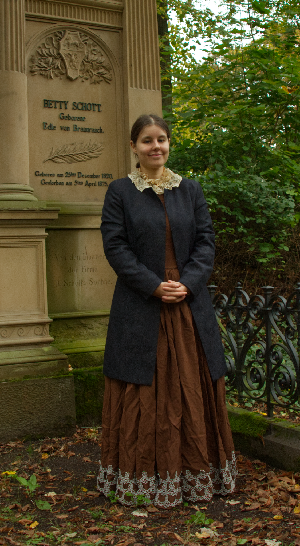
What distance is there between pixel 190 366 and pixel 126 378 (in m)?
0.36

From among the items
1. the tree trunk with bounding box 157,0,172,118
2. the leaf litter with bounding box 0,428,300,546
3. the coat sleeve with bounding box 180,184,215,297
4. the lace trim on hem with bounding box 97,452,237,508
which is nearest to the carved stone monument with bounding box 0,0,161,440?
the leaf litter with bounding box 0,428,300,546

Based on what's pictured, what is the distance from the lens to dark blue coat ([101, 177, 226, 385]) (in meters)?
2.91

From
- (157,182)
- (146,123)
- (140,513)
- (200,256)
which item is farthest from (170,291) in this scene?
(140,513)

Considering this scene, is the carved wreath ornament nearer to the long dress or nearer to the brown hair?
the brown hair

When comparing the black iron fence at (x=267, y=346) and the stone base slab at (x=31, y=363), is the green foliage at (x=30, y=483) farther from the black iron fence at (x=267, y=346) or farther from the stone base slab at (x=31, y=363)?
the black iron fence at (x=267, y=346)

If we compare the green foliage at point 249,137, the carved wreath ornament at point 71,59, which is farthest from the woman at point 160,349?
the green foliage at point 249,137

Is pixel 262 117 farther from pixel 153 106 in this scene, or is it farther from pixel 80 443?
pixel 80 443

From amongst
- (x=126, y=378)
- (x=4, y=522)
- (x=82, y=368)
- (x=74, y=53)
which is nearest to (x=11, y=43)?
(x=74, y=53)

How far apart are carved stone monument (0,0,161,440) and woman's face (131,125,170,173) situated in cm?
154

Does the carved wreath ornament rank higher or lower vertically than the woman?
higher

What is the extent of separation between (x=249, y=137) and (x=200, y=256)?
479cm

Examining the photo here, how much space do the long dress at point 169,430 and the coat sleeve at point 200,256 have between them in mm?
109

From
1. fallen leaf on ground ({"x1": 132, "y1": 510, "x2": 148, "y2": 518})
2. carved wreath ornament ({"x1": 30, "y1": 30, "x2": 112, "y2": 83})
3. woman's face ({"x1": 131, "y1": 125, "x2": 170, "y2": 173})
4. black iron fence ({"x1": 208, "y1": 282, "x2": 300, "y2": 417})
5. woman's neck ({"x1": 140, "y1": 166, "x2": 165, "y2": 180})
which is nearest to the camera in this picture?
fallen leaf on ground ({"x1": 132, "y1": 510, "x2": 148, "y2": 518})

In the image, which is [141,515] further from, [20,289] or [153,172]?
[20,289]
